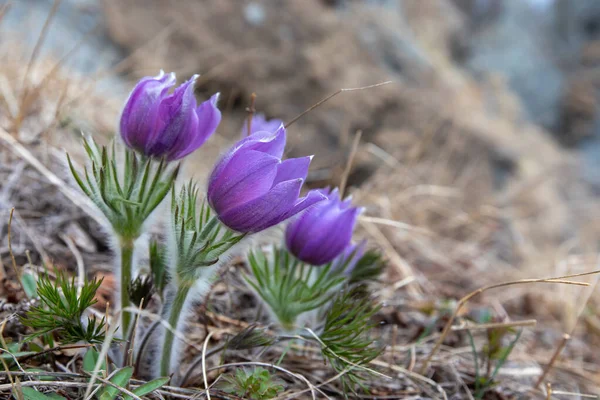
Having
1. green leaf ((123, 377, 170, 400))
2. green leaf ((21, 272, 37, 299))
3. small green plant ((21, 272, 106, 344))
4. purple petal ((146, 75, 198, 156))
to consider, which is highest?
purple petal ((146, 75, 198, 156))

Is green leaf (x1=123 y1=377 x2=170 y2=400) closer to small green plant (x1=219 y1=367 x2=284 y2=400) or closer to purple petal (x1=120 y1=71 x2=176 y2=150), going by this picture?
small green plant (x1=219 y1=367 x2=284 y2=400)

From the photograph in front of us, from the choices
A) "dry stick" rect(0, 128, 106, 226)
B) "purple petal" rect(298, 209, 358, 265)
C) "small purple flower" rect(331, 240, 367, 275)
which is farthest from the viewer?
"dry stick" rect(0, 128, 106, 226)

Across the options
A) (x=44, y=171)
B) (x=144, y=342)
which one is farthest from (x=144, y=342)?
(x=44, y=171)

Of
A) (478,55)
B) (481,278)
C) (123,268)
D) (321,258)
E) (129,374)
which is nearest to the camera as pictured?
(129,374)

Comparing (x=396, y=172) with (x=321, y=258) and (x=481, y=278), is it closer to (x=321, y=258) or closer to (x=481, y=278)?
(x=481, y=278)

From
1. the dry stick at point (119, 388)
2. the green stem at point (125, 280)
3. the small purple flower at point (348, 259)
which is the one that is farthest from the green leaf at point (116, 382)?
the small purple flower at point (348, 259)

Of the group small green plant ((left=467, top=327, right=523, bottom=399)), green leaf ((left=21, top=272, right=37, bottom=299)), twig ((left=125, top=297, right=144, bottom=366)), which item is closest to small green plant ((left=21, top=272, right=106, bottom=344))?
twig ((left=125, top=297, right=144, bottom=366))

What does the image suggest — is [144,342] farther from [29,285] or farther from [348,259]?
[348,259]

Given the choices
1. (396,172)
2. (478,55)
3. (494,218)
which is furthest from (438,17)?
(396,172)
